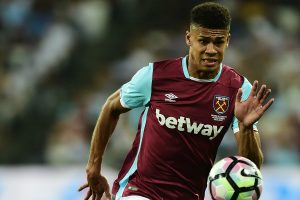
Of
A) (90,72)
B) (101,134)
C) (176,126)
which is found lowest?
(90,72)

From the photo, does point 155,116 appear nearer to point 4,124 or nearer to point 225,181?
point 225,181

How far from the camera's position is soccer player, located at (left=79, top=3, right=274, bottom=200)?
21.2 ft

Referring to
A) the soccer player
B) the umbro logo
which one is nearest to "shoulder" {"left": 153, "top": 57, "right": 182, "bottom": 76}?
the soccer player

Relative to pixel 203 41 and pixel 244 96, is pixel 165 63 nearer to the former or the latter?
pixel 203 41

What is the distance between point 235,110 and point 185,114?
416 millimetres

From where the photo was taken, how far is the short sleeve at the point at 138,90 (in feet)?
21.7

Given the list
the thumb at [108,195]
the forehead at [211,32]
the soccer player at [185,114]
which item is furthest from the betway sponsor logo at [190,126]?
the thumb at [108,195]

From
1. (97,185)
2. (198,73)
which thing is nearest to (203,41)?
(198,73)

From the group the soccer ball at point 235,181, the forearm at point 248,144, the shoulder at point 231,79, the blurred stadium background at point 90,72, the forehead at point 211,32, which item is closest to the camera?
the soccer ball at point 235,181

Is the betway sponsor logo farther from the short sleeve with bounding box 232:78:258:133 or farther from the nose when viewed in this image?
the nose

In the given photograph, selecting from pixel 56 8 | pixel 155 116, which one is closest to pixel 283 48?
pixel 56 8

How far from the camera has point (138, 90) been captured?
6.64 meters

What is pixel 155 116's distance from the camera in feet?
21.8

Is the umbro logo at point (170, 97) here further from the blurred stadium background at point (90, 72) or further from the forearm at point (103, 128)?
the blurred stadium background at point (90, 72)
